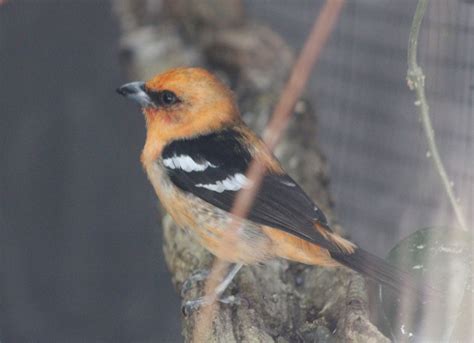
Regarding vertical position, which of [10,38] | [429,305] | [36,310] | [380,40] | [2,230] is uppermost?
[380,40]

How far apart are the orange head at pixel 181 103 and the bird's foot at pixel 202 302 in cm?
75

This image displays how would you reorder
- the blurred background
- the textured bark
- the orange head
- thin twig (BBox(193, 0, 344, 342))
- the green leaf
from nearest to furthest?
thin twig (BBox(193, 0, 344, 342)) → the green leaf → the textured bark → the orange head → the blurred background

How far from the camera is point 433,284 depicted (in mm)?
3273

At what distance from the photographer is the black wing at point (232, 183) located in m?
3.48

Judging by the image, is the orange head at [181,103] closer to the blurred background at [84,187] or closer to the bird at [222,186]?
the bird at [222,186]

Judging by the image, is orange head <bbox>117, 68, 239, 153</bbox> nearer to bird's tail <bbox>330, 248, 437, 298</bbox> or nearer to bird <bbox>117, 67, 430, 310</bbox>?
bird <bbox>117, 67, 430, 310</bbox>

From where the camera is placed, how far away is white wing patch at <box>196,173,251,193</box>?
358cm

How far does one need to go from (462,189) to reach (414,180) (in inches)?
62.0

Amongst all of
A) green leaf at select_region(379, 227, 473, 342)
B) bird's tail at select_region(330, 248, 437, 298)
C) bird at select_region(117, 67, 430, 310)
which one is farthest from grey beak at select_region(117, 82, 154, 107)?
green leaf at select_region(379, 227, 473, 342)

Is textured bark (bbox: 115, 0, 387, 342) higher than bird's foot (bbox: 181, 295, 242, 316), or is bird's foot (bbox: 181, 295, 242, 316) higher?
textured bark (bbox: 115, 0, 387, 342)

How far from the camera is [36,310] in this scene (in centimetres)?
572

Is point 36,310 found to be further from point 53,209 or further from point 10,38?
point 10,38

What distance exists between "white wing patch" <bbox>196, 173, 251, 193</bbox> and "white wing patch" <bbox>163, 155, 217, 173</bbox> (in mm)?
95

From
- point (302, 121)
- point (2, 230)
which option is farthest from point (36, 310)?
point (302, 121)
